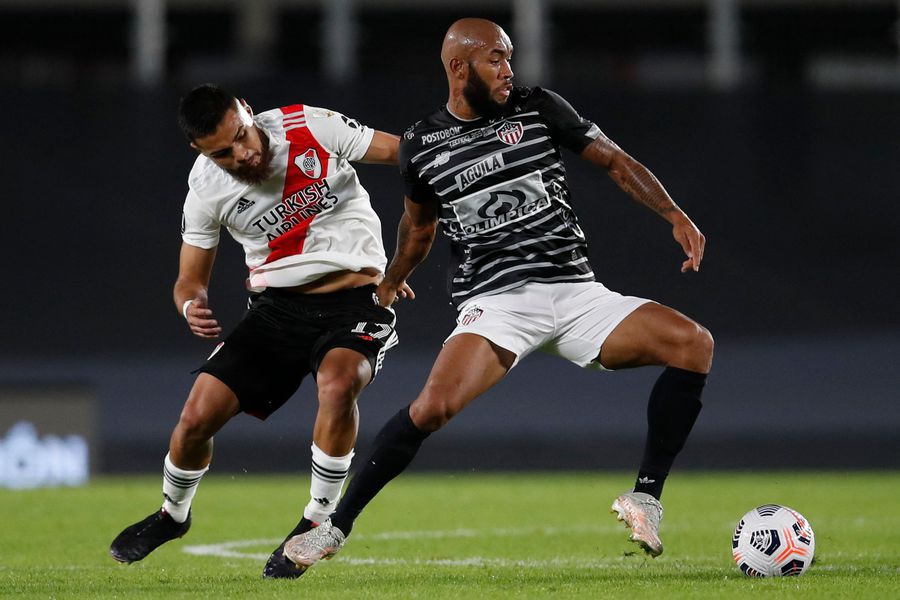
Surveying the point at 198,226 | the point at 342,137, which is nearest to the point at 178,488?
the point at 198,226

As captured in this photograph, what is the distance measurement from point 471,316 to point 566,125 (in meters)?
0.85

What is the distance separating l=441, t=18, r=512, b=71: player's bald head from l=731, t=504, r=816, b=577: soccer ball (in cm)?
209

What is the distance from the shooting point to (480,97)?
219 inches

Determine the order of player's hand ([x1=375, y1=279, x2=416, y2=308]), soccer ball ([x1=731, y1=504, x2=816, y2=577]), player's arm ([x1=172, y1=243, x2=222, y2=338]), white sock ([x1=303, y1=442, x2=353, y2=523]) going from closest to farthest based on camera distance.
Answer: soccer ball ([x1=731, y1=504, x2=816, y2=577])
white sock ([x1=303, y1=442, x2=353, y2=523])
player's arm ([x1=172, y1=243, x2=222, y2=338])
player's hand ([x1=375, y1=279, x2=416, y2=308])

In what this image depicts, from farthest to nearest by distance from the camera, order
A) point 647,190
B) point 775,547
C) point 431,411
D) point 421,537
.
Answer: point 421,537 → point 647,190 → point 431,411 → point 775,547

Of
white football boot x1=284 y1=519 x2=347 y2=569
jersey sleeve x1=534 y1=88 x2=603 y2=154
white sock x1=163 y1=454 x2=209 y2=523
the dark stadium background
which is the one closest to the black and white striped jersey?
jersey sleeve x1=534 y1=88 x2=603 y2=154

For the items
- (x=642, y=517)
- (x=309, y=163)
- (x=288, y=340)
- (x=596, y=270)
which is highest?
(x=309, y=163)

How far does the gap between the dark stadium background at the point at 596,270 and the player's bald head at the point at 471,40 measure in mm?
6419

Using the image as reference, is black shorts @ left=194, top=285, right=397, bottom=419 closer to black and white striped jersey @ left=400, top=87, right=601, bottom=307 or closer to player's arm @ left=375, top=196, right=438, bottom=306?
player's arm @ left=375, top=196, right=438, bottom=306

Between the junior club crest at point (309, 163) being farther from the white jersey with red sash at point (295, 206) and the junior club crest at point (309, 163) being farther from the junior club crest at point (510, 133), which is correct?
the junior club crest at point (510, 133)

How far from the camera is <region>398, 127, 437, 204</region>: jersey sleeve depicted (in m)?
5.65

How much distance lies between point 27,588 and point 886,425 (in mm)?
8995

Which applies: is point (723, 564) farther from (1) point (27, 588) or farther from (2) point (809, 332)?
(2) point (809, 332)

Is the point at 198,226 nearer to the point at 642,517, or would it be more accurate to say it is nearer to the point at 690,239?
the point at 690,239
